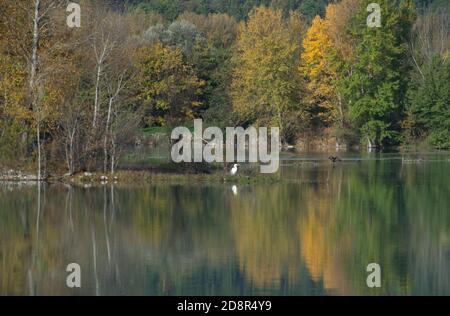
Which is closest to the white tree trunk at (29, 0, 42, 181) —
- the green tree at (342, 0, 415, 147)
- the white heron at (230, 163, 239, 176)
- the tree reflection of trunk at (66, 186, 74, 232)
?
the tree reflection of trunk at (66, 186, 74, 232)

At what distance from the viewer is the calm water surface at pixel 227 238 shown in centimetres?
1343

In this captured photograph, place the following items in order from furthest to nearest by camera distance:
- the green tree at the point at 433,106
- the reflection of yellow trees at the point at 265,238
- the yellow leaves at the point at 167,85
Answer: the yellow leaves at the point at 167,85, the green tree at the point at 433,106, the reflection of yellow trees at the point at 265,238

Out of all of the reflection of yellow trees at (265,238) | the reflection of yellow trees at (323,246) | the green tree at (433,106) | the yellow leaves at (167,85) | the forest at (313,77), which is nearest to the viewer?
the reflection of yellow trees at (323,246)

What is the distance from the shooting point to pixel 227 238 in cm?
1733

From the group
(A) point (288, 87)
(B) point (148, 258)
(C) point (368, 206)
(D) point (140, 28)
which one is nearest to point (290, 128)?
(A) point (288, 87)

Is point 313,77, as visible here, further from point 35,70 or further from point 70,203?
point 70,203

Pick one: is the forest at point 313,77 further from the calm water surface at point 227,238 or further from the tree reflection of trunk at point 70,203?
the calm water surface at point 227,238

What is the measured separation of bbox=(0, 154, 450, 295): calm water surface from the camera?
13.4 meters

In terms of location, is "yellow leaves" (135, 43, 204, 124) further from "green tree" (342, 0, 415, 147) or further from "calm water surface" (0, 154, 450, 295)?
"calm water surface" (0, 154, 450, 295)

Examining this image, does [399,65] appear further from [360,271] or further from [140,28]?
[360,271]

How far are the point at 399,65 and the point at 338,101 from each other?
392 centimetres

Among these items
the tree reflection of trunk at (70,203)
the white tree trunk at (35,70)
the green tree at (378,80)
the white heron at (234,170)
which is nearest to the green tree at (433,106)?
the green tree at (378,80)

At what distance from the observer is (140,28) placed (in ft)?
200

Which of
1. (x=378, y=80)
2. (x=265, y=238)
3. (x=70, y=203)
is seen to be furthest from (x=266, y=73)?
(x=265, y=238)
